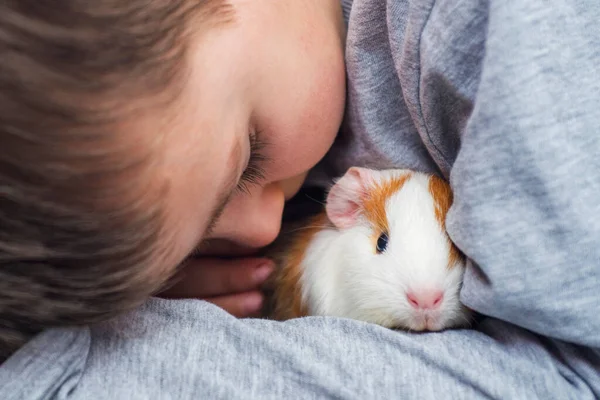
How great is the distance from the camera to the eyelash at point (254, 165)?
0.81 m

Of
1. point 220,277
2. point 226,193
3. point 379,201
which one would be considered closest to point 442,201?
point 379,201

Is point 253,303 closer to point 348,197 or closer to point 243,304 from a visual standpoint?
point 243,304

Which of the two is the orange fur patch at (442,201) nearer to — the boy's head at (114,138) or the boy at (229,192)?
the boy at (229,192)

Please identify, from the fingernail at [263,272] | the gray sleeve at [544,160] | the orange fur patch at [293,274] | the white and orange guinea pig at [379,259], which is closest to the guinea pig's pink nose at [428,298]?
→ the white and orange guinea pig at [379,259]

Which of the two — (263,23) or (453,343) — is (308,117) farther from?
(453,343)

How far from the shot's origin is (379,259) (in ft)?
2.74

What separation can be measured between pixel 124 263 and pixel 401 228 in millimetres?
388

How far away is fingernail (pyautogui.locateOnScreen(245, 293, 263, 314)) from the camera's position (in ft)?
3.37

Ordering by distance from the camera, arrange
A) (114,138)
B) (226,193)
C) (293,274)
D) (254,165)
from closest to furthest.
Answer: (114,138) → (226,193) → (254,165) → (293,274)

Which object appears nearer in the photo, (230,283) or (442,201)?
(442,201)

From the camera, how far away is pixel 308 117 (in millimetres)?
853

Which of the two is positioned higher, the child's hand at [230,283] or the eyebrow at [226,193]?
the eyebrow at [226,193]

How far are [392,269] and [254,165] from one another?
23cm

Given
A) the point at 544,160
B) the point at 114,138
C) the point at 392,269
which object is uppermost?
the point at 114,138
